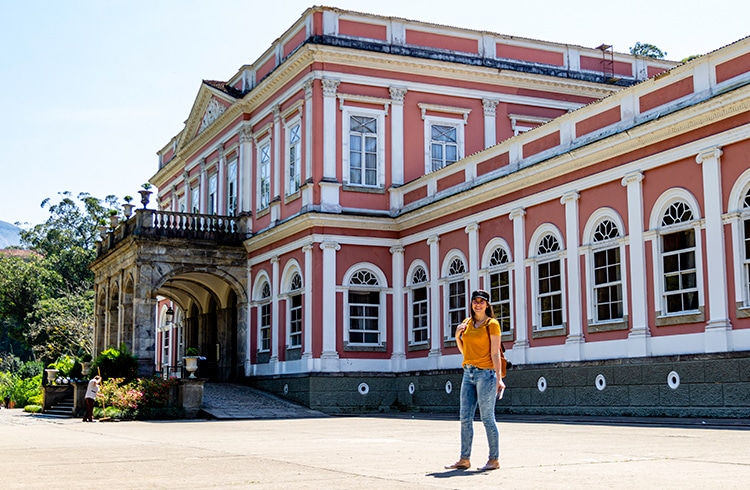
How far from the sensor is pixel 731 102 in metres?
17.5

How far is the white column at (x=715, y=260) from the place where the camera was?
17.5 meters

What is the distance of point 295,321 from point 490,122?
28.0ft

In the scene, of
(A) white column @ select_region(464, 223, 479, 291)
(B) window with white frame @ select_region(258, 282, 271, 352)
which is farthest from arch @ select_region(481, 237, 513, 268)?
(B) window with white frame @ select_region(258, 282, 271, 352)

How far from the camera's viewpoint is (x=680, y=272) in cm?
1872

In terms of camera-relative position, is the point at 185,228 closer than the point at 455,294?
No

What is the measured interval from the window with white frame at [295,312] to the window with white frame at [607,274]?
10621mm

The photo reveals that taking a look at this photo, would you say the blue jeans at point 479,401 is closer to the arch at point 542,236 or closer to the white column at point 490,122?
the arch at point 542,236

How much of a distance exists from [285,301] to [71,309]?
34667 mm

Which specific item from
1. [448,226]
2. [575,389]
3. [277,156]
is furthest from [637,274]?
[277,156]

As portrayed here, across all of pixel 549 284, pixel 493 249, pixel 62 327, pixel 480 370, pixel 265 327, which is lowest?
pixel 480 370

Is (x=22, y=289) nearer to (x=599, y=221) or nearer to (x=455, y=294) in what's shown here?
(x=455, y=294)

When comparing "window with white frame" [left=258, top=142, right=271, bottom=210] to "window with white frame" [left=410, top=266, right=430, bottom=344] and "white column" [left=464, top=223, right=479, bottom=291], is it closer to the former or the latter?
"window with white frame" [left=410, top=266, right=430, bottom=344]

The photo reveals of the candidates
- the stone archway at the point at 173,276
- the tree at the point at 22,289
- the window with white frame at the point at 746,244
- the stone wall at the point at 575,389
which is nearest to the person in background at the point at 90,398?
the stone archway at the point at 173,276

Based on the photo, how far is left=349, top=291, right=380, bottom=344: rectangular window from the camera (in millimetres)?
28766
